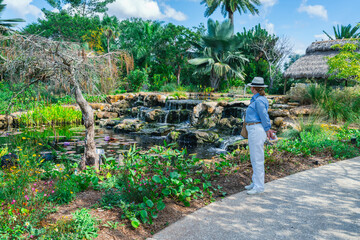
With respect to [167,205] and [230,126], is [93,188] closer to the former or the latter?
[167,205]

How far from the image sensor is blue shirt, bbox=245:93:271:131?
3490 millimetres

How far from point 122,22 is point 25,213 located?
37455 mm

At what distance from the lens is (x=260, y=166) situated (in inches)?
142

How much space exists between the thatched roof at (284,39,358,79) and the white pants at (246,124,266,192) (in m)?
17.4

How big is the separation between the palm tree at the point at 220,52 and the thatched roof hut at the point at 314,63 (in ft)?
13.8

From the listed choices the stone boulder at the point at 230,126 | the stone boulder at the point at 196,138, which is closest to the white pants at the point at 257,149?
the stone boulder at the point at 196,138

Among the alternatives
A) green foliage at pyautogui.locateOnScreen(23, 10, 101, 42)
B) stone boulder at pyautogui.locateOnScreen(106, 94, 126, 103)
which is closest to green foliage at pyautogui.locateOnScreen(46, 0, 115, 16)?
green foliage at pyautogui.locateOnScreen(23, 10, 101, 42)

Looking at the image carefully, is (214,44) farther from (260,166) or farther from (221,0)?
(260,166)

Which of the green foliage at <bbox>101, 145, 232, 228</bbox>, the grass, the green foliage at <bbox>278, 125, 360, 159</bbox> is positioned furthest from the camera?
the green foliage at <bbox>278, 125, 360, 159</bbox>

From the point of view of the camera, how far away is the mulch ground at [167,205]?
2555mm

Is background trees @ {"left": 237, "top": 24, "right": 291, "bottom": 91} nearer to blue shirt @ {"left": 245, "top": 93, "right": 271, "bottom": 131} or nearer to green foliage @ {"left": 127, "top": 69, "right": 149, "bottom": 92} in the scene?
green foliage @ {"left": 127, "top": 69, "right": 149, "bottom": 92}

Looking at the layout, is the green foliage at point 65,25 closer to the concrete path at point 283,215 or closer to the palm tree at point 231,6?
the palm tree at point 231,6

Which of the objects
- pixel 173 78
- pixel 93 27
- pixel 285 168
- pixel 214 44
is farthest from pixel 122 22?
pixel 285 168

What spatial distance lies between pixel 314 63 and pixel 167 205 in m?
19.6
